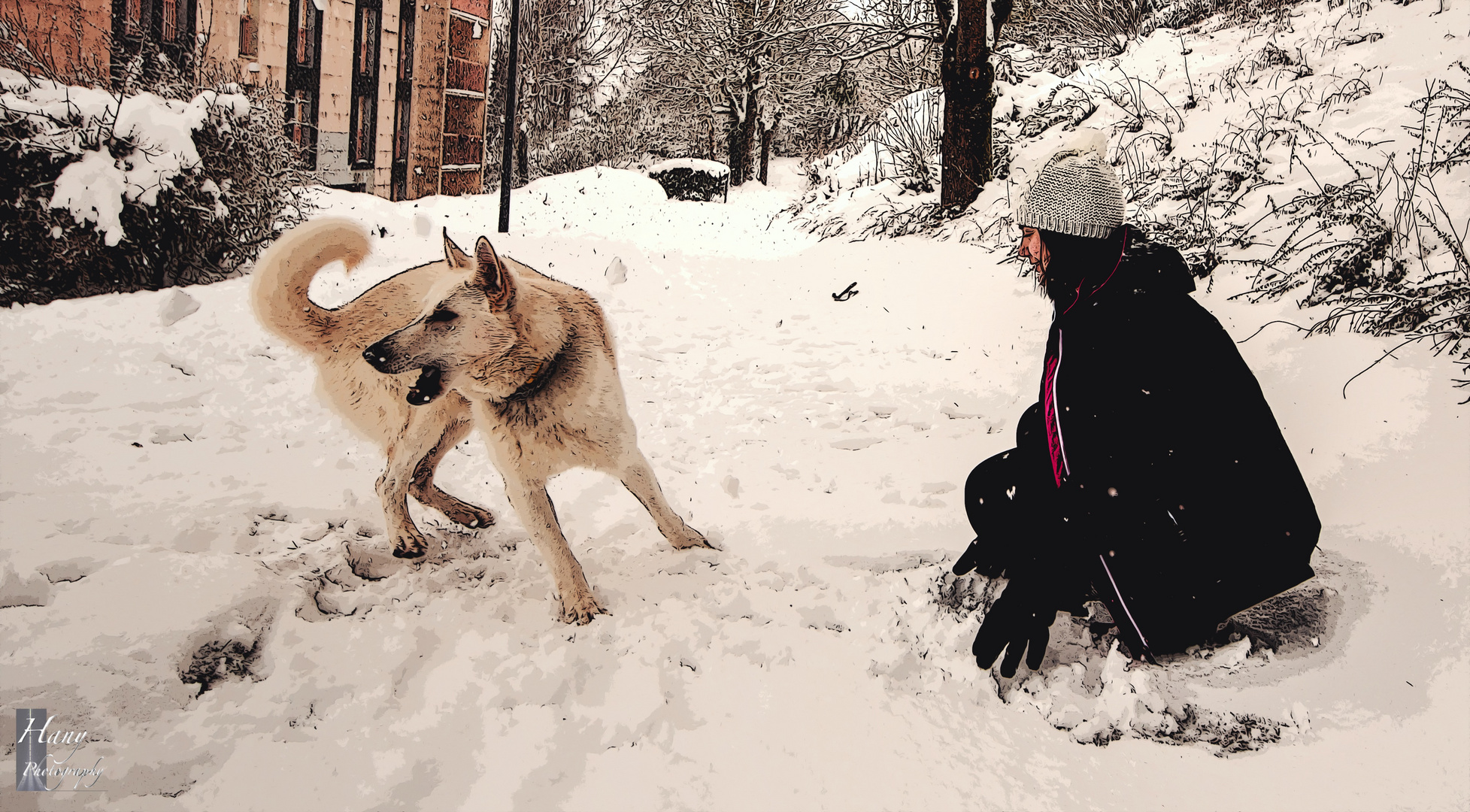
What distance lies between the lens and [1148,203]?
15.1ft

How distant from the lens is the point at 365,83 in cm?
775

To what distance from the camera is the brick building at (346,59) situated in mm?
5035

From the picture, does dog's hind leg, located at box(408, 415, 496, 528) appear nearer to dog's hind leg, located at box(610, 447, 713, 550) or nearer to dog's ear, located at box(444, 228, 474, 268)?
dog's hind leg, located at box(610, 447, 713, 550)

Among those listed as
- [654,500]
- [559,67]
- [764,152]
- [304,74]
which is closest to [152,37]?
[304,74]

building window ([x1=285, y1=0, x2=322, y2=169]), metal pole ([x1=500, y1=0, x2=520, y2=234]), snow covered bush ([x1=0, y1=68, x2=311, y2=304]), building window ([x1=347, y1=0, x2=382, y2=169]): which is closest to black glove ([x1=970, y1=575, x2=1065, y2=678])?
metal pole ([x1=500, y1=0, x2=520, y2=234])

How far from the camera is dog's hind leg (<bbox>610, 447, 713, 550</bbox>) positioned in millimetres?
2529

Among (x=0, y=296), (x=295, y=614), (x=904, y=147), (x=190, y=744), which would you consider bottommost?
(x=190, y=744)

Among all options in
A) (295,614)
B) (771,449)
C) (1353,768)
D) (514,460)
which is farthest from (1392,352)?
(295,614)

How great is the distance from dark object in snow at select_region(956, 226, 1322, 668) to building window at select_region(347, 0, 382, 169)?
7856 millimetres

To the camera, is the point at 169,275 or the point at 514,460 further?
the point at 169,275

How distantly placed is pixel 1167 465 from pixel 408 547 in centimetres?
244

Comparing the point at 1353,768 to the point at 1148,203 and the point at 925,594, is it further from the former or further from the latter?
the point at 1148,203

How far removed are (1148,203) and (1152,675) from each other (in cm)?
367

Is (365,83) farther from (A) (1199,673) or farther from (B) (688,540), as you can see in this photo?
(A) (1199,673)
